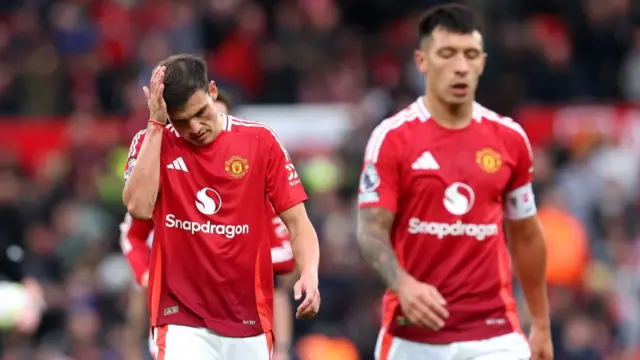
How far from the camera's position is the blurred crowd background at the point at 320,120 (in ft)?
45.9

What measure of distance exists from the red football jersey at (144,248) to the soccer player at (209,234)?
3.62 ft

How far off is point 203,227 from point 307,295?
0.71m

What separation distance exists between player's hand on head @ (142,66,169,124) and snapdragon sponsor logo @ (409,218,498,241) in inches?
62.1

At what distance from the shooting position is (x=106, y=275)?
47.0 feet

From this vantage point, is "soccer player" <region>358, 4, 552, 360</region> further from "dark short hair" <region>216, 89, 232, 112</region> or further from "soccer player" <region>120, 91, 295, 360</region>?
"dark short hair" <region>216, 89, 232, 112</region>

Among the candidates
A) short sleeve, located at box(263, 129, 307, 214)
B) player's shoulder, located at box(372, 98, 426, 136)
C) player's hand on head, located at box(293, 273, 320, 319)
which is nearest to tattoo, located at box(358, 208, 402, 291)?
player's shoulder, located at box(372, 98, 426, 136)

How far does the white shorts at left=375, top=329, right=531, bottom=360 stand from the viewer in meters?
8.23

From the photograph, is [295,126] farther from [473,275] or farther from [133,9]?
[473,275]

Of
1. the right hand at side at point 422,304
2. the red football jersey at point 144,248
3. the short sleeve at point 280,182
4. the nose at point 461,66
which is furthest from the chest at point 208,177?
the nose at point 461,66

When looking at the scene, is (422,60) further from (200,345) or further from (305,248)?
(200,345)

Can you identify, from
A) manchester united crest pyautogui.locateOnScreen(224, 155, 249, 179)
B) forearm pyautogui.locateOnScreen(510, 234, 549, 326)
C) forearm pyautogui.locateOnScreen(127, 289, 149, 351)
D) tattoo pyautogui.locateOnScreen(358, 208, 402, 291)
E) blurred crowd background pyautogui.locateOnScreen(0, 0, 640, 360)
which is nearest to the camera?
manchester united crest pyautogui.locateOnScreen(224, 155, 249, 179)

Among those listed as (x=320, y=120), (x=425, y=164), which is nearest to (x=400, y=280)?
(x=425, y=164)

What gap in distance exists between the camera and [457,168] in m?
8.32

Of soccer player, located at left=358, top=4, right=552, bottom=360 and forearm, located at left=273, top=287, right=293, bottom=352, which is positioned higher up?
soccer player, located at left=358, top=4, right=552, bottom=360
